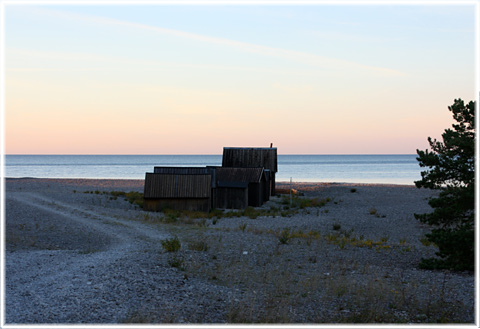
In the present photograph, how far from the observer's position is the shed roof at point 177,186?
3628cm

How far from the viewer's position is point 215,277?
14.7 m

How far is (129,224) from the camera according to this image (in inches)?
1049

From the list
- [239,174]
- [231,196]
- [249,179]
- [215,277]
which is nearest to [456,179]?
[215,277]

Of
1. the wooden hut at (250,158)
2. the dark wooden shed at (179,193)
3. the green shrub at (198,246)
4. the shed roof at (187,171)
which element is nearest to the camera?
the green shrub at (198,246)

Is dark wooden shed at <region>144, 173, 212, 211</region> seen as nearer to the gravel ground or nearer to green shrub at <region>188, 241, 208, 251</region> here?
the gravel ground

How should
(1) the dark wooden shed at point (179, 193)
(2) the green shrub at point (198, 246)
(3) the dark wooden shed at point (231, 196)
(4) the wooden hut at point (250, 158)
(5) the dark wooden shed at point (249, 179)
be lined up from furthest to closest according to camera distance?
(4) the wooden hut at point (250, 158), (5) the dark wooden shed at point (249, 179), (3) the dark wooden shed at point (231, 196), (1) the dark wooden shed at point (179, 193), (2) the green shrub at point (198, 246)

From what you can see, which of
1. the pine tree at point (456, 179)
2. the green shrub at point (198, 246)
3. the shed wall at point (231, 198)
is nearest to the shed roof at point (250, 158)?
the shed wall at point (231, 198)

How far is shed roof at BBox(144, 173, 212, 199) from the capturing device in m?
36.3

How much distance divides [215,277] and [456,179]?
30.1 ft

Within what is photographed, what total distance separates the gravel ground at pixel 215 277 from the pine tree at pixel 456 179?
91cm

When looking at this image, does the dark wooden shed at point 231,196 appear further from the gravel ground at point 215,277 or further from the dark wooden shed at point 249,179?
the gravel ground at point 215,277

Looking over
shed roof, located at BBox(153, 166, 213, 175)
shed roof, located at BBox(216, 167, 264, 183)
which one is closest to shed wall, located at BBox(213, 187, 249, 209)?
shed roof, located at BBox(216, 167, 264, 183)

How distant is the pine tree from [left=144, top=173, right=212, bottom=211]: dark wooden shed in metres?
22.4

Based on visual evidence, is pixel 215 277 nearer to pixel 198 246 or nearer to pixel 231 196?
pixel 198 246
